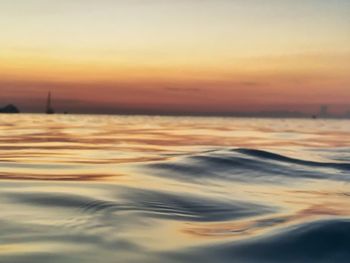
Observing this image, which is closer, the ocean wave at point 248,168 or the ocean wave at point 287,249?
the ocean wave at point 287,249

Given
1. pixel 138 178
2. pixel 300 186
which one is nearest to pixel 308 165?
pixel 300 186

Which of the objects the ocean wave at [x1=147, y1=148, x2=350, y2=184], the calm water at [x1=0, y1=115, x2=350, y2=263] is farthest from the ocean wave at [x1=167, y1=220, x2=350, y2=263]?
the ocean wave at [x1=147, y1=148, x2=350, y2=184]

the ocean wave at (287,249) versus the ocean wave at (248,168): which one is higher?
the ocean wave at (287,249)

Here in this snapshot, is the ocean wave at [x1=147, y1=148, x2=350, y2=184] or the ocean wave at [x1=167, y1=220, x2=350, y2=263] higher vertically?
the ocean wave at [x1=167, y1=220, x2=350, y2=263]

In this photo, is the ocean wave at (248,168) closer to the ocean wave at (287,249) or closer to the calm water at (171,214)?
the calm water at (171,214)

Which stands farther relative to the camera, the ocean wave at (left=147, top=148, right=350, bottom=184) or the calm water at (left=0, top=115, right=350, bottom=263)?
the ocean wave at (left=147, top=148, right=350, bottom=184)

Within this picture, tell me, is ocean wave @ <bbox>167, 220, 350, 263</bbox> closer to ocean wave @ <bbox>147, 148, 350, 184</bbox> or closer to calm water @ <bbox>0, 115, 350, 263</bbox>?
calm water @ <bbox>0, 115, 350, 263</bbox>

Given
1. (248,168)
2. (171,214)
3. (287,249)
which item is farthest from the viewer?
(248,168)

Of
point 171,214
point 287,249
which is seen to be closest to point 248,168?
point 171,214

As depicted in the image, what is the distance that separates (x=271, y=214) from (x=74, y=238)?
6.97 feet

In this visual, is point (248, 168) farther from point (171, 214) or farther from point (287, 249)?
point (287, 249)

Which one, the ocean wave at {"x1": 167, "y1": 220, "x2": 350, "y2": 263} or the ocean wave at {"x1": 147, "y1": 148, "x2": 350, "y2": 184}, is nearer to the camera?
the ocean wave at {"x1": 167, "y1": 220, "x2": 350, "y2": 263}

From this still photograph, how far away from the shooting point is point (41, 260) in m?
3.08

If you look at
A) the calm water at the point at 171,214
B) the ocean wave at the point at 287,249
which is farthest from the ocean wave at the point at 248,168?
the ocean wave at the point at 287,249
